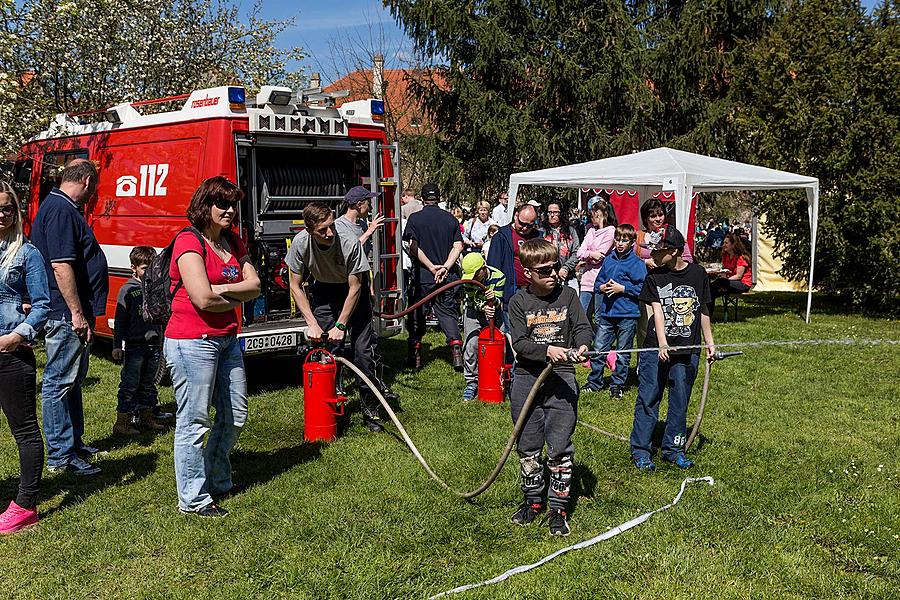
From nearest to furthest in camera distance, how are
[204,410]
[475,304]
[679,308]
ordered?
[204,410], [679,308], [475,304]

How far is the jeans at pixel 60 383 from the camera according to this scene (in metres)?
5.66

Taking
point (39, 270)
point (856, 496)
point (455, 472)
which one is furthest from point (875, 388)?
point (39, 270)

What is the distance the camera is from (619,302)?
26.4 feet

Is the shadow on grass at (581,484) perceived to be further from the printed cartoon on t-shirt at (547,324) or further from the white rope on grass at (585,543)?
the printed cartoon on t-shirt at (547,324)

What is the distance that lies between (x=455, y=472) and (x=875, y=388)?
16.9 ft

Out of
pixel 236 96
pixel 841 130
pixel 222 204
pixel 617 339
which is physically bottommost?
pixel 617 339

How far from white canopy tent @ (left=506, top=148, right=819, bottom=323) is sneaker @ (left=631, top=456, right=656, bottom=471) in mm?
6237

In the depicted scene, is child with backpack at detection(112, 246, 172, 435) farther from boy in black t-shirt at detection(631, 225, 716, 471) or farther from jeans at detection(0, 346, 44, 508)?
boy in black t-shirt at detection(631, 225, 716, 471)

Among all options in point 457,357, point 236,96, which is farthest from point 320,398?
point 236,96

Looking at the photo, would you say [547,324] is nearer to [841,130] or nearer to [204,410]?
[204,410]

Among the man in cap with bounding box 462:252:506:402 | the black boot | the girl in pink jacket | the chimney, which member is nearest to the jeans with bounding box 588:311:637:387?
the man in cap with bounding box 462:252:506:402

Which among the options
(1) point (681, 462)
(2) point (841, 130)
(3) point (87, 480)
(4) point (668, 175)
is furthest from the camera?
(2) point (841, 130)

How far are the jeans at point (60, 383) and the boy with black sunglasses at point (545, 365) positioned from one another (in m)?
3.10

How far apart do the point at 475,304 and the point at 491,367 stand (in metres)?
0.68
